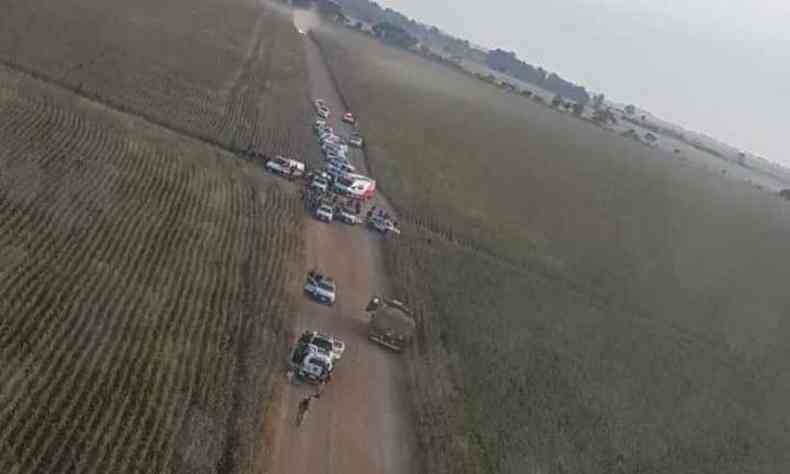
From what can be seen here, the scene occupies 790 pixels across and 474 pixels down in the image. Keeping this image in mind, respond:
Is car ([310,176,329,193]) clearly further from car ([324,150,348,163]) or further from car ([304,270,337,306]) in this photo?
car ([304,270,337,306])

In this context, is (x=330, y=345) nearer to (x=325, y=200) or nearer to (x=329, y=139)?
(x=325, y=200)

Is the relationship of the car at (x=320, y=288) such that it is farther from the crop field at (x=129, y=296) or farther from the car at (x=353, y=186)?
the car at (x=353, y=186)

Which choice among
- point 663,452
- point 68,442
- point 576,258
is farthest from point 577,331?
point 68,442

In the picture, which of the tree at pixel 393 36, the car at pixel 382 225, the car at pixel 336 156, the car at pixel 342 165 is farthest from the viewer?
the tree at pixel 393 36

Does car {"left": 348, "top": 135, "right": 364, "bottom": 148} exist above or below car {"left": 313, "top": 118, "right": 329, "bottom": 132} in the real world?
below

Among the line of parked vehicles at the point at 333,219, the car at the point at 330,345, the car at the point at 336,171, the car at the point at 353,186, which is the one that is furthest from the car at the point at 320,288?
the car at the point at 336,171

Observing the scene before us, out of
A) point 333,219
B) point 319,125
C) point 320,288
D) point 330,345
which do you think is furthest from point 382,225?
point 319,125

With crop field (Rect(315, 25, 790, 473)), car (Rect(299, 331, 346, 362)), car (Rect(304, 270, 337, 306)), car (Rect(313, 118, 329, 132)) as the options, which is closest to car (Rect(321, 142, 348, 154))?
crop field (Rect(315, 25, 790, 473))
